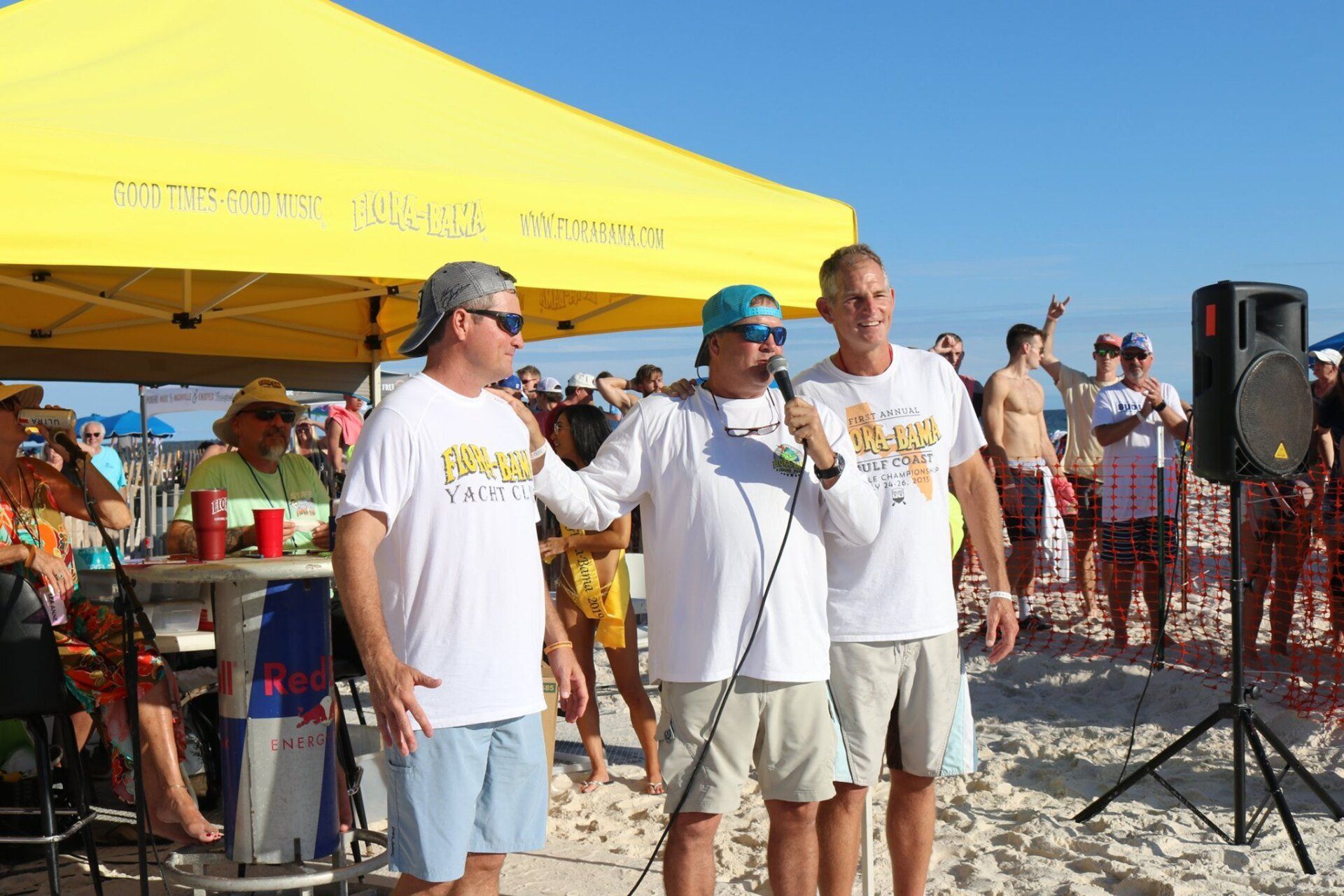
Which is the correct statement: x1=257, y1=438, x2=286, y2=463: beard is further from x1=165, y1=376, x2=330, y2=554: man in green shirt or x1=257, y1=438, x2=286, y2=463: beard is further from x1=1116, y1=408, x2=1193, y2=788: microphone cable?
x1=1116, y1=408, x2=1193, y2=788: microphone cable

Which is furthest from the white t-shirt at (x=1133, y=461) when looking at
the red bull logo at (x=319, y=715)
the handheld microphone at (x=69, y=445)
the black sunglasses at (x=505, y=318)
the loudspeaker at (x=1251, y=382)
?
A: the handheld microphone at (x=69, y=445)

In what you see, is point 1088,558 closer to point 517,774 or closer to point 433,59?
point 433,59

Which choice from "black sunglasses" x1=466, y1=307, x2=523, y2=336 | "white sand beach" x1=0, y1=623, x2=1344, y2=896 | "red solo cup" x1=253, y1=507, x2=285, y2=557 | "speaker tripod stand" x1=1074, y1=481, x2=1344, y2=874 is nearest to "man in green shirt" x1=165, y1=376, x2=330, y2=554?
"red solo cup" x1=253, y1=507, x2=285, y2=557

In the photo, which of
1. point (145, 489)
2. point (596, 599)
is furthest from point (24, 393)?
point (145, 489)

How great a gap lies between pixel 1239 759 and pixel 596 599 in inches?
100

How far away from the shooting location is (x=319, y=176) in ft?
12.0

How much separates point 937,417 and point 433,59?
8.43 feet

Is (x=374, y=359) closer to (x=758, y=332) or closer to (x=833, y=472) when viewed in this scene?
(x=758, y=332)

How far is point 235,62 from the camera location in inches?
162

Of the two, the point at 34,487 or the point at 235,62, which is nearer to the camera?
the point at 235,62

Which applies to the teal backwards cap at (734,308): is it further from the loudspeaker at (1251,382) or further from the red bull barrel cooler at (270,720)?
the loudspeaker at (1251,382)

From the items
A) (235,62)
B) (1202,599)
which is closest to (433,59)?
(235,62)

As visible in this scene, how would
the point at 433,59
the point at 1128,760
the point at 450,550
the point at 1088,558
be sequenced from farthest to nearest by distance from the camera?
the point at 1088,558, the point at 1128,760, the point at 433,59, the point at 450,550

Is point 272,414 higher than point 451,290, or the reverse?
point 451,290
